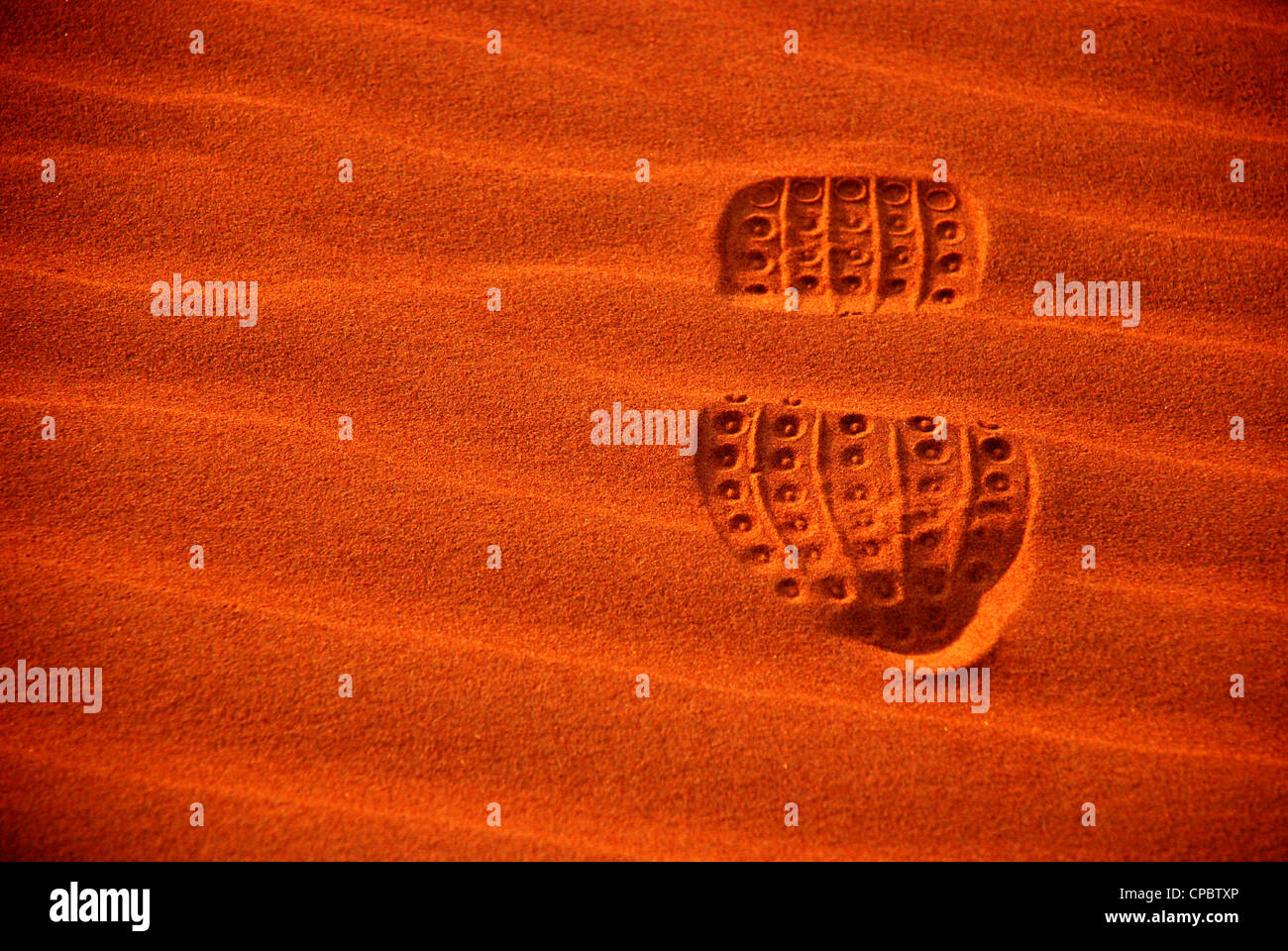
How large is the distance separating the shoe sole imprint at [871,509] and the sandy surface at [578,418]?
6 centimetres

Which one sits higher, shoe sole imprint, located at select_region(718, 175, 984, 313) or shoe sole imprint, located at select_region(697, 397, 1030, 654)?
shoe sole imprint, located at select_region(718, 175, 984, 313)

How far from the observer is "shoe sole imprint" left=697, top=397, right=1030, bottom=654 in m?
1.94

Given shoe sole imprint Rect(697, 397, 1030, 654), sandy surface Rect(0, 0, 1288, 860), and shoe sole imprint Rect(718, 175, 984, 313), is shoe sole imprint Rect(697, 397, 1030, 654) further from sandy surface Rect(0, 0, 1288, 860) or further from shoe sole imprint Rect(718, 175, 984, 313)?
shoe sole imprint Rect(718, 175, 984, 313)

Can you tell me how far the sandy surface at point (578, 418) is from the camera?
1.84 meters

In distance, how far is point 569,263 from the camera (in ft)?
7.30

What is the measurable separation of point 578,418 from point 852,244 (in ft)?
2.46

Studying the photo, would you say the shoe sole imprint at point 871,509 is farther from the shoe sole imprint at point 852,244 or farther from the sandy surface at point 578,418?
the shoe sole imprint at point 852,244

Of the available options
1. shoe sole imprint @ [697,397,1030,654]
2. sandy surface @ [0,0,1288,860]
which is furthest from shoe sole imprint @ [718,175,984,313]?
shoe sole imprint @ [697,397,1030,654]

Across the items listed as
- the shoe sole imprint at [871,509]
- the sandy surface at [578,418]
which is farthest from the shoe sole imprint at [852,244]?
the shoe sole imprint at [871,509]

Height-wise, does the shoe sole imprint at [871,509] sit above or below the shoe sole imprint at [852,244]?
below

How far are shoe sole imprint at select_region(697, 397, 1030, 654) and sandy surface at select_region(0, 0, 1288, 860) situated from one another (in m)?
0.06

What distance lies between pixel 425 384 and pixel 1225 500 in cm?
175

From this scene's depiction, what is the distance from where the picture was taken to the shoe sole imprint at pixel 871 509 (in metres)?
1.94

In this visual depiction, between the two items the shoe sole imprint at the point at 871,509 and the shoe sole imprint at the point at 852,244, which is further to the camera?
the shoe sole imprint at the point at 852,244
